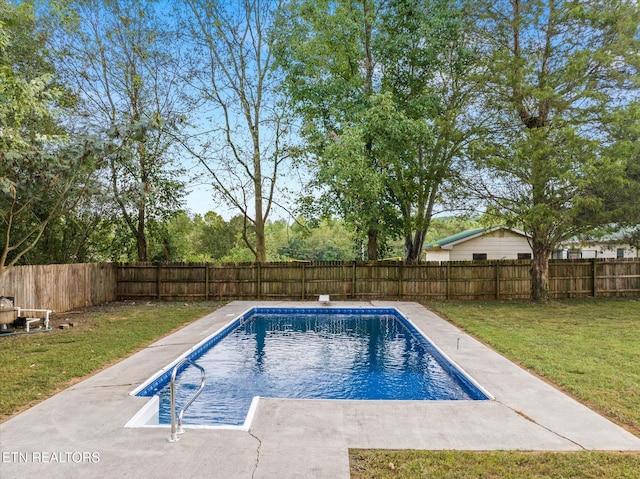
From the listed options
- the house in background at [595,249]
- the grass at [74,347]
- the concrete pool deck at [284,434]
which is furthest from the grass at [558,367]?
the grass at [74,347]

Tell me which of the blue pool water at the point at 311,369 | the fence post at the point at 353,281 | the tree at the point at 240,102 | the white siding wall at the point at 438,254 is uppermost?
the tree at the point at 240,102

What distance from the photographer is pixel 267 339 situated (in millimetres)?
9508

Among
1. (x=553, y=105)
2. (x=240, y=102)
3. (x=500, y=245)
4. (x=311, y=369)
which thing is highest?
(x=240, y=102)

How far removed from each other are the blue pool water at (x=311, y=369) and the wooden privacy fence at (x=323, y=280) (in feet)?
11.7

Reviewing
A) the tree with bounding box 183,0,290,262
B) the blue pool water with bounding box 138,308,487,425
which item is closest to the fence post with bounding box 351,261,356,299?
the blue pool water with bounding box 138,308,487,425

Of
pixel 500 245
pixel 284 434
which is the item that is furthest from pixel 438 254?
pixel 284 434

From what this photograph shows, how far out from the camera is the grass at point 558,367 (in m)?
3.31

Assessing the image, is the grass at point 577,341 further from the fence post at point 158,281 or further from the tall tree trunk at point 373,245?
the fence post at point 158,281

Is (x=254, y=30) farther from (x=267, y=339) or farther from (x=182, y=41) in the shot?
(x=267, y=339)

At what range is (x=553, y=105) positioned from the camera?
12266mm

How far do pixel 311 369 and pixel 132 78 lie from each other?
13037mm

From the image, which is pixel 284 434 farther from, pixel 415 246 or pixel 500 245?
pixel 500 245

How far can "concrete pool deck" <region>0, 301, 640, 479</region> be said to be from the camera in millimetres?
3334

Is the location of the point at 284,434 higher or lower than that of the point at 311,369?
higher
